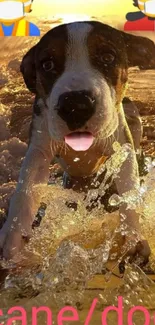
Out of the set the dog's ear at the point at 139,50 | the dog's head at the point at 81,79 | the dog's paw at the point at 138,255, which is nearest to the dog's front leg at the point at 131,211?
the dog's paw at the point at 138,255

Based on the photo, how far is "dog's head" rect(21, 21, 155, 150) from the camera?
144 cm

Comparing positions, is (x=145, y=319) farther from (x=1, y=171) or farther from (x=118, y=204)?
(x=1, y=171)

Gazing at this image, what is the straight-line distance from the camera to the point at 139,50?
168cm

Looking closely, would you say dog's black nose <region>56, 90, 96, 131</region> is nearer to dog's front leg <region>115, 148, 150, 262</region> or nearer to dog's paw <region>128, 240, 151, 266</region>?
dog's front leg <region>115, 148, 150, 262</region>

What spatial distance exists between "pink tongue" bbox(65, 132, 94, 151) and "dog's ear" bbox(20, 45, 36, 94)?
22 centimetres

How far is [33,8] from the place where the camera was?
1776 millimetres

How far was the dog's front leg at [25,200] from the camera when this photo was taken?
1462mm

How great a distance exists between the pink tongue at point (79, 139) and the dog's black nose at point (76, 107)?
0.14 ft

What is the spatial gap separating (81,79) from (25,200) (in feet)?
1.17

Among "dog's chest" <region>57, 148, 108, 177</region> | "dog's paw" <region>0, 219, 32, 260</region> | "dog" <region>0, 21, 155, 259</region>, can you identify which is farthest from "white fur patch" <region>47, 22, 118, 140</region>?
"dog's paw" <region>0, 219, 32, 260</region>

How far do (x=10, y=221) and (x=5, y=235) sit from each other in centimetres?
4

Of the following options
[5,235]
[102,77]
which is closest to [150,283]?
[5,235]

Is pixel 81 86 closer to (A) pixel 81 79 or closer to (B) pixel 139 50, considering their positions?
(A) pixel 81 79

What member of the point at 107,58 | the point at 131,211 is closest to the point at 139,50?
the point at 107,58
